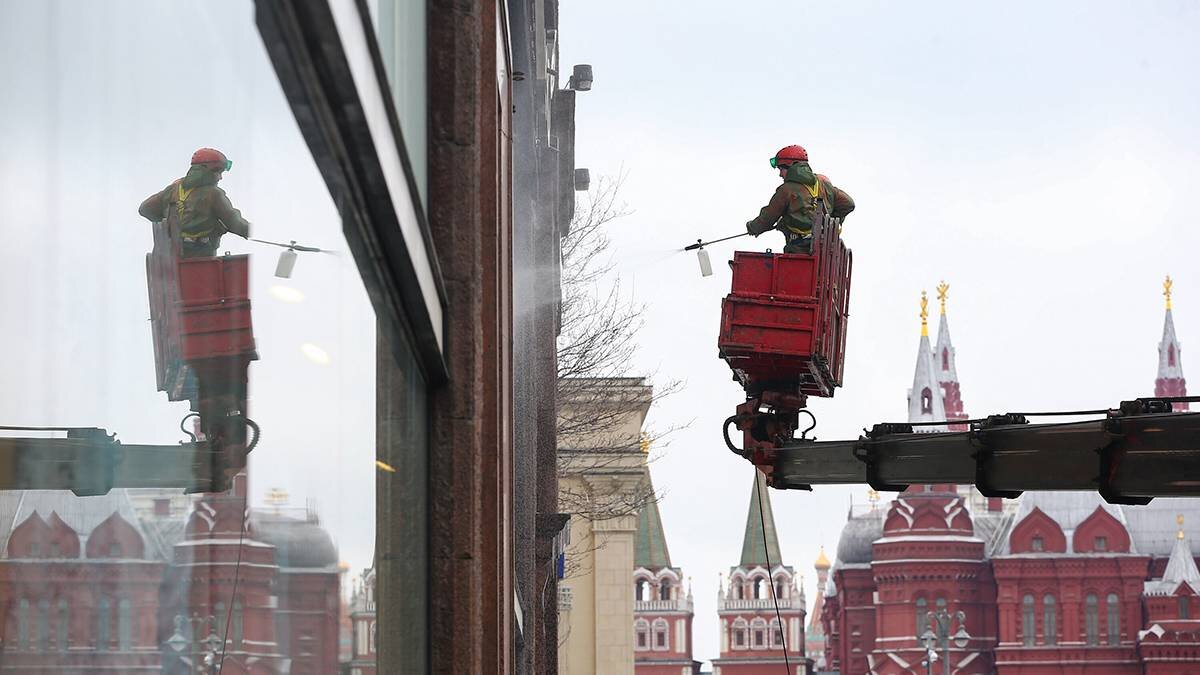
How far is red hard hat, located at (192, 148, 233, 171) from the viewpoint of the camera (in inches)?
57.9

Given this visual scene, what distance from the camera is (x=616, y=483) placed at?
35.4 m

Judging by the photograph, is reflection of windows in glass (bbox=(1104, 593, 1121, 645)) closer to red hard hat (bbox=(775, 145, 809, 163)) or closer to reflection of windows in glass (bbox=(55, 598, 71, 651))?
red hard hat (bbox=(775, 145, 809, 163))

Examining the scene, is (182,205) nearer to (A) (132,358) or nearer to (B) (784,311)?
(A) (132,358)

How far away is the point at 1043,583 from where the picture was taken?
103 m

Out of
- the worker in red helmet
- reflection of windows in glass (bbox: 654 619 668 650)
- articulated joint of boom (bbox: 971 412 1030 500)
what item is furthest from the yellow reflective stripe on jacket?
reflection of windows in glass (bbox: 654 619 668 650)

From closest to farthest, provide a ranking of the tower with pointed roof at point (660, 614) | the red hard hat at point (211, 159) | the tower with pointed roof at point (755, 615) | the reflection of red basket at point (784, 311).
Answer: the red hard hat at point (211, 159) → the reflection of red basket at point (784, 311) → the tower with pointed roof at point (660, 614) → the tower with pointed roof at point (755, 615)

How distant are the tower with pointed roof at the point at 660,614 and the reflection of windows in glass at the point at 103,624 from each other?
10645 cm

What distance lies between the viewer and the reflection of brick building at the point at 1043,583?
10138 cm

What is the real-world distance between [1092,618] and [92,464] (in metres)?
107

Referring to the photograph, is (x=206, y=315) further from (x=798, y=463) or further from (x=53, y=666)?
(x=798, y=463)

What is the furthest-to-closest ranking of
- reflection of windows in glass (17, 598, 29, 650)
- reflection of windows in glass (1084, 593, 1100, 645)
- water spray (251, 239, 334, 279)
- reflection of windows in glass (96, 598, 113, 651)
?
reflection of windows in glass (1084, 593, 1100, 645), water spray (251, 239, 334, 279), reflection of windows in glass (96, 598, 113, 651), reflection of windows in glass (17, 598, 29, 650)

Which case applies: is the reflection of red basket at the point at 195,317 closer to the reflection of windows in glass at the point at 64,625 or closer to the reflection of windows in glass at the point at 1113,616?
the reflection of windows in glass at the point at 64,625

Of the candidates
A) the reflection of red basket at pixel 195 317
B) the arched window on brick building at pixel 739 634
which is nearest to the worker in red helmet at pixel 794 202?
the reflection of red basket at pixel 195 317

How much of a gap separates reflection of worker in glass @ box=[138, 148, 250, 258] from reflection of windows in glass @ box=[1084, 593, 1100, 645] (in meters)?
107
